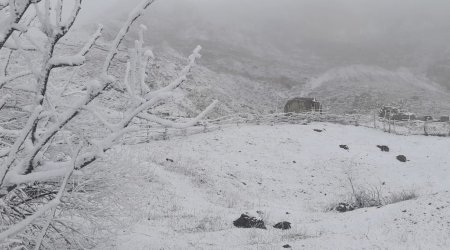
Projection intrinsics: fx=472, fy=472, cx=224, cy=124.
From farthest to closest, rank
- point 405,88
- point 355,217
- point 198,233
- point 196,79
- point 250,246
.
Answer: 1. point 405,88
2. point 196,79
3. point 355,217
4. point 198,233
5. point 250,246

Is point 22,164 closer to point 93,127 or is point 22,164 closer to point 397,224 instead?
point 93,127

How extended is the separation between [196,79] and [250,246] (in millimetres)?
63331

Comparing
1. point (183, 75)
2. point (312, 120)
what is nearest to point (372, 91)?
point (312, 120)

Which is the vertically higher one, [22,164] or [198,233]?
[22,164]

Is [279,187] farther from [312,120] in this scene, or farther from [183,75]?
[183,75]

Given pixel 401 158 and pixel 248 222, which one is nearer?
pixel 248 222

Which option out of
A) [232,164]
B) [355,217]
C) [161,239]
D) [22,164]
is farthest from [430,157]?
[22,164]

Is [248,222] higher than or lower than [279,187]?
higher

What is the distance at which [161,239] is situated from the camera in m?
7.50

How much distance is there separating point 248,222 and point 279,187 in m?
9.06

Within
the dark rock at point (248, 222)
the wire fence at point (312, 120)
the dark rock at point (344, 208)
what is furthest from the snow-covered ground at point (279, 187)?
the wire fence at point (312, 120)

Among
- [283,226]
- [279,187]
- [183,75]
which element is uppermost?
[183,75]

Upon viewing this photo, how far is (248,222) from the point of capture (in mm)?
9133

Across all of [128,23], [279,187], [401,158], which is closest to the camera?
[128,23]
